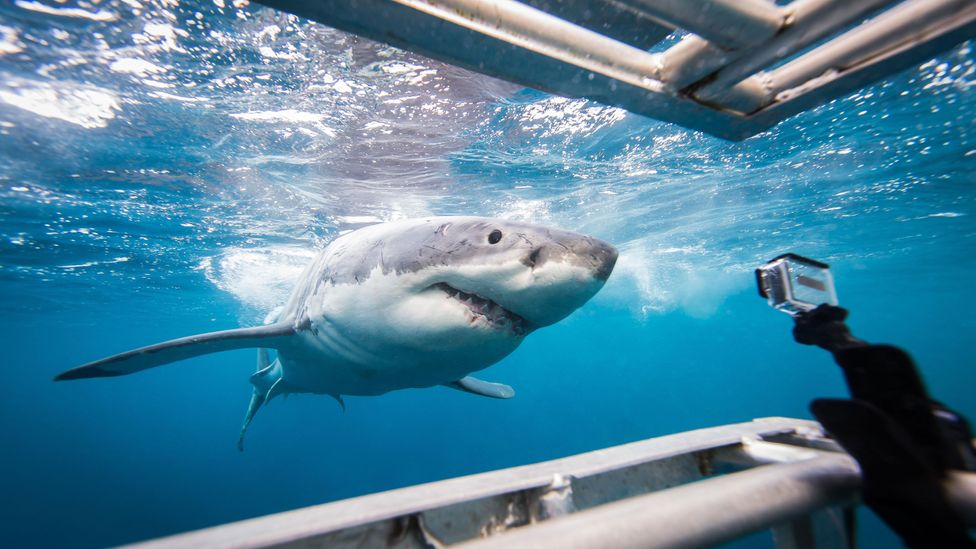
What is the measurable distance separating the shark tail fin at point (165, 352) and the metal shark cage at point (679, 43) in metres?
3.23

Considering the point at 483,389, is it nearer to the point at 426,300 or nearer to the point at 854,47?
the point at 426,300

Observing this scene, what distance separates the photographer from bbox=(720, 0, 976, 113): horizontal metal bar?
54.1 inches

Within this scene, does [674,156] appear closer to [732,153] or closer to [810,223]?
[732,153]

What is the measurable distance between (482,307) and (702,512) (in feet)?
6.79

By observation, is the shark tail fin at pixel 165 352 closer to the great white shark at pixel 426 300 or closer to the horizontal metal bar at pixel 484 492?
the great white shark at pixel 426 300

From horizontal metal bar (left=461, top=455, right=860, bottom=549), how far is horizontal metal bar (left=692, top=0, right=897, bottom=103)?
1361mm

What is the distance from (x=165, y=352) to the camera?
142 inches

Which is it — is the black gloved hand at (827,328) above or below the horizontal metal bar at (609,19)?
below

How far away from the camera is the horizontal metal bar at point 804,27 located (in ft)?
4.56

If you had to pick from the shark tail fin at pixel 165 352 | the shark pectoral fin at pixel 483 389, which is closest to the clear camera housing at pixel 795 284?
the shark tail fin at pixel 165 352

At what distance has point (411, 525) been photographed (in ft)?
3.96

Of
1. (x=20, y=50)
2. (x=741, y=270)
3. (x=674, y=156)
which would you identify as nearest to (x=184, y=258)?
(x=20, y=50)

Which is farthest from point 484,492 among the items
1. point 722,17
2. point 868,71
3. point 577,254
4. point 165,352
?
point 165,352

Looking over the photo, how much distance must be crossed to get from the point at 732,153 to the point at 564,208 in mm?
5280
